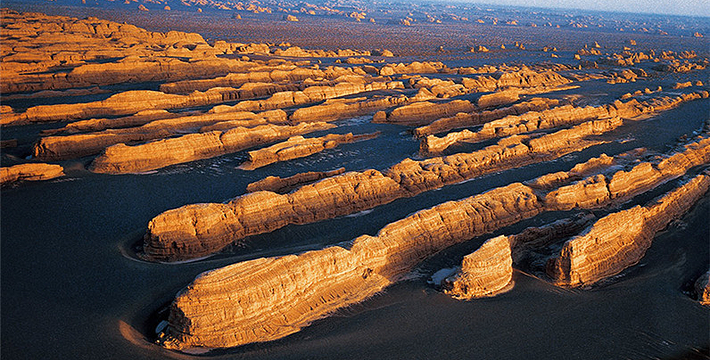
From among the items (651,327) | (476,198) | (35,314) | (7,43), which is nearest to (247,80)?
(7,43)

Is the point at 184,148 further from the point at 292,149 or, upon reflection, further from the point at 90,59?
the point at 90,59

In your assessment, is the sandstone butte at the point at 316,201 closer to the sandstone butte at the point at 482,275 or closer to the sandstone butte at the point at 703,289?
the sandstone butte at the point at 482,275

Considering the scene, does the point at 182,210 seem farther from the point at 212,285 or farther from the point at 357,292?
the point at 357,292

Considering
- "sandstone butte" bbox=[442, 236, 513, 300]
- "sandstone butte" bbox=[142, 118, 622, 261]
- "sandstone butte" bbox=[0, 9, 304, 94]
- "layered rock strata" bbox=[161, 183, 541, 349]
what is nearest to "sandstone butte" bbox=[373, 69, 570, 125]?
"sandstone butte" bbox=[142, 118, 622, 261]

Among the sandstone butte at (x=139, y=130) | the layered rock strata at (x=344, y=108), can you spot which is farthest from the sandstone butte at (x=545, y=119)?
the sandstone butte at (x=139, y=130)

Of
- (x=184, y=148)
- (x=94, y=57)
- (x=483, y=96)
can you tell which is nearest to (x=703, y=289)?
(x=184, y=148)

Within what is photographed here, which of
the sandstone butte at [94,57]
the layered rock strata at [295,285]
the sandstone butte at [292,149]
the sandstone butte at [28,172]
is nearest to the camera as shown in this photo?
the layered rock strata at [295,285]

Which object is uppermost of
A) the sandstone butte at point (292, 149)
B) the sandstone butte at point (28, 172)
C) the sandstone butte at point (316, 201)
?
the sandstone butte at point (316, 201)
